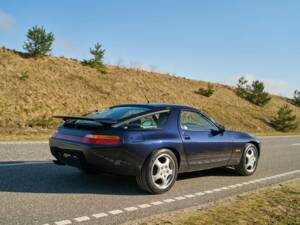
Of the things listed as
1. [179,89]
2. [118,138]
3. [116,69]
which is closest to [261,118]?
[179,89]

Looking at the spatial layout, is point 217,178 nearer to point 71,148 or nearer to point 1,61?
point 71,148

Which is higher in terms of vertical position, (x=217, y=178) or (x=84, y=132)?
(x=84, y=132)

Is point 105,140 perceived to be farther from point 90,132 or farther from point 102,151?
point 90,132

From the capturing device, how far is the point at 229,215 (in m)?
4.48

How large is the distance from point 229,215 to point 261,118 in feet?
122

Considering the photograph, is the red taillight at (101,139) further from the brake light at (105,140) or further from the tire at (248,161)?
the tire at (248,161)

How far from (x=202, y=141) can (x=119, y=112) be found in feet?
5.41

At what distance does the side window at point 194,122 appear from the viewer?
625 cm

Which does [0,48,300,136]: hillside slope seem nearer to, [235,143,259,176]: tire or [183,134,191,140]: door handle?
[235,143,259,176]: tire

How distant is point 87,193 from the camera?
530 cm

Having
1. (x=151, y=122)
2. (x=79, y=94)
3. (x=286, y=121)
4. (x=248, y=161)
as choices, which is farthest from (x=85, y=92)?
(x=151, y=122)

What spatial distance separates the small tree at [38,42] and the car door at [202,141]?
1028 inches

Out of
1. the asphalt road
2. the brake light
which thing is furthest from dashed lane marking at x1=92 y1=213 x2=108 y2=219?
the brake light

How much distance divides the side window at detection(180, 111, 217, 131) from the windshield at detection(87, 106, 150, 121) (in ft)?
2.54
